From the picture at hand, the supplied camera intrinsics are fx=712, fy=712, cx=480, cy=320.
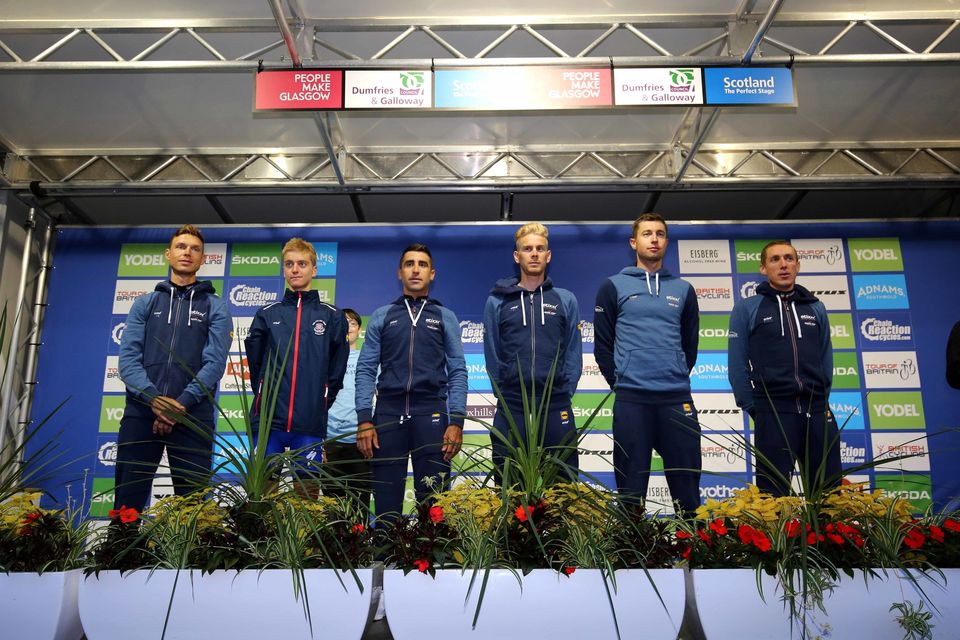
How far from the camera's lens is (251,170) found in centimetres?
708

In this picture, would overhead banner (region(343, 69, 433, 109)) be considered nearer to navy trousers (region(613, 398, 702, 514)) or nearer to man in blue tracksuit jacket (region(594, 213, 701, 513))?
man in blue tracksuit jacket (region(594, 213, 701, 513))

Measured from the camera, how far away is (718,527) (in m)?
1.68

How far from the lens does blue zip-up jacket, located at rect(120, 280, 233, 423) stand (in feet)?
11.5

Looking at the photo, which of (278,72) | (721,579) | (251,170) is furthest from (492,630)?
(251,170)

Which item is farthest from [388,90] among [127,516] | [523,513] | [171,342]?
[523,513]

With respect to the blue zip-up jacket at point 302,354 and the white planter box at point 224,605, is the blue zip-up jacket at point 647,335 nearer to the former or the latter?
Answer: the blue zip-up jacket at point 302,354

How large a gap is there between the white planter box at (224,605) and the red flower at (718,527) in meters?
0.82

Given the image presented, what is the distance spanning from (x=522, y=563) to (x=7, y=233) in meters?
6.69

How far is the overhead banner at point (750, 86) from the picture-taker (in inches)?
196

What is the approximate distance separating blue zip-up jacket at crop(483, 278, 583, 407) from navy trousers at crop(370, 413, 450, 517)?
40cm

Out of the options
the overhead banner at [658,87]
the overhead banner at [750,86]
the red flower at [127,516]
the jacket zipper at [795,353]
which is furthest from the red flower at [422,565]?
the overhead banner at [750,86]

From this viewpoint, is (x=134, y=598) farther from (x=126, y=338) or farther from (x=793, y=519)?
(x=126, y=338)

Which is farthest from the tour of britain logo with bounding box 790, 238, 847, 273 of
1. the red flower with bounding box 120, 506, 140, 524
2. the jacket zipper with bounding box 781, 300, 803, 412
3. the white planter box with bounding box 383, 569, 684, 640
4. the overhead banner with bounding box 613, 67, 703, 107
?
the red flower with bounding box 120, 506, 140, 524

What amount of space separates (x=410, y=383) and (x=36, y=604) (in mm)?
2037
